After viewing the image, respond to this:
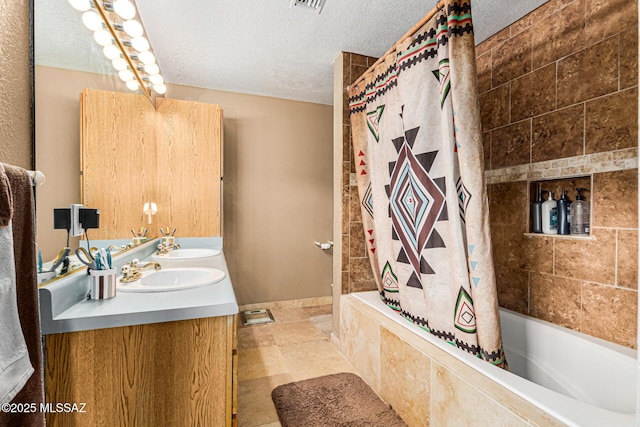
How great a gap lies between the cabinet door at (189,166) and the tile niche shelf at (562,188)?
7.99 ft

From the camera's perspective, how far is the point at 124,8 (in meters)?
1.60

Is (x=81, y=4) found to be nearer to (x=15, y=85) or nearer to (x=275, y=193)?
(x=15, y=85)

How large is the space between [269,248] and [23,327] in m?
2.67

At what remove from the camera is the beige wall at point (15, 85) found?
0.90m

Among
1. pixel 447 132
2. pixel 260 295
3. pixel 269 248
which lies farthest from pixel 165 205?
pixel 447 132

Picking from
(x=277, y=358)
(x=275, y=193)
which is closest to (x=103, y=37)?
(x=275, y=193)

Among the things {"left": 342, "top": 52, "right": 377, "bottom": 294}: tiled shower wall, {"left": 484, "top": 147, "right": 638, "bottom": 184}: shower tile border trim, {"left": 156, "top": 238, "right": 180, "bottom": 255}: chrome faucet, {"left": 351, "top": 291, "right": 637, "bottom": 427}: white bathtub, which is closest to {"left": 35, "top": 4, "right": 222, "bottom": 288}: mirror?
{"left": 156, "top": 238, "right": 180, "bottom": 255}: chrome faucet

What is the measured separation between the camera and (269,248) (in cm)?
338

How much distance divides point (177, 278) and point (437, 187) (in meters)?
1.46

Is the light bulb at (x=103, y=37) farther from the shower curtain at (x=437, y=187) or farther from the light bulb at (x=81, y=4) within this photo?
the shower curtain at (x=437, y=187)

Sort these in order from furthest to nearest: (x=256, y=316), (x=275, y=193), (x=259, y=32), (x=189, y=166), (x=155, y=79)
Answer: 1. (x=275, y=193)
2. (x=256, y=316)
3. (x=189, y=166)
4. (x=155, y=79)
5. (x=259, y=32)

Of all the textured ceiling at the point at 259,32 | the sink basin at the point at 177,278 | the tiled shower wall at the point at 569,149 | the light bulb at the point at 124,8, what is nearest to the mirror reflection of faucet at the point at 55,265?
the sink basin at the point at 177,278

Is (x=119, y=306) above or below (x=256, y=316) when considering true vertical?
above

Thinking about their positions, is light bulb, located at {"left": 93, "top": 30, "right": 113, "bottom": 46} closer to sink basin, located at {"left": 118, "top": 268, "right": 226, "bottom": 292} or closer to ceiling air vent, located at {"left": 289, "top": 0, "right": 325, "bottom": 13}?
ceiling air vent, located at {"left": 289, "top": 0, "right": 325, "bottom": 13}
